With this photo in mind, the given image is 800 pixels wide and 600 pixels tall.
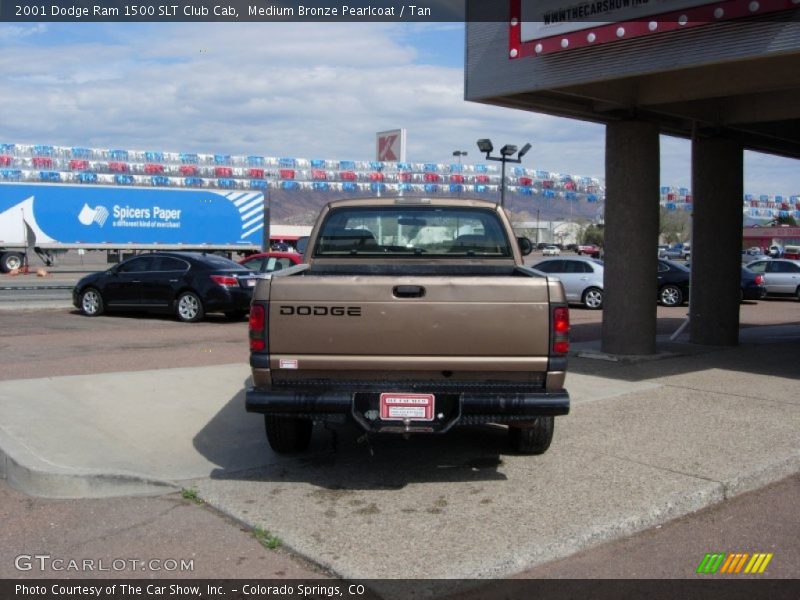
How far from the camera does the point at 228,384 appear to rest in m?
8.96

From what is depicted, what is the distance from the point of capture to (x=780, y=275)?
88.5 feet

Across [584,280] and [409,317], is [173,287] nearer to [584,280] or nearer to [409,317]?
[584,280]

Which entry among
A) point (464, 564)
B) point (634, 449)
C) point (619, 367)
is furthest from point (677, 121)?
point (464, 564)

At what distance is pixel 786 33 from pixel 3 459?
7897mm

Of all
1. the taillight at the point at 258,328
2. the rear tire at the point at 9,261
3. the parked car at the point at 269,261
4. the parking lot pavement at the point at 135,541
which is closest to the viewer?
the parking lot pavement at the point at 135,541

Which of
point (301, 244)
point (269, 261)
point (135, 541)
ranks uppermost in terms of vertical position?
point (301, 244)

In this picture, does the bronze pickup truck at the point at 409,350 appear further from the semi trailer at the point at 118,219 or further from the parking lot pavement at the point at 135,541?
the semi trailer at the point at 118,219

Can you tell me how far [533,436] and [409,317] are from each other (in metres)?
1.66

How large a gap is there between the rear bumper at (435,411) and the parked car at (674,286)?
62.5 ft

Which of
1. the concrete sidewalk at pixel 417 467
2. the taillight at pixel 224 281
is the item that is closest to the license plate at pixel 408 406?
the concrete sidewalk at pixel 417 467

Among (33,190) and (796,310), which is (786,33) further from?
(33,190)

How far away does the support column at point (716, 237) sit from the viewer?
12547 millimetres

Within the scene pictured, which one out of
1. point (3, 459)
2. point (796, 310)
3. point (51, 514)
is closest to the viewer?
point (51, 514)

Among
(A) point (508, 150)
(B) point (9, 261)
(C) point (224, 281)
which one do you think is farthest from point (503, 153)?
(B) point (9, 261)
